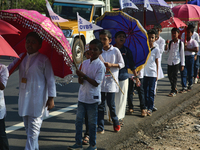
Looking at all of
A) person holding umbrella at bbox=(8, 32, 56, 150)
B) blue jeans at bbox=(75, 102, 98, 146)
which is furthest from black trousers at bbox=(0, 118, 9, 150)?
blue jeans at bbox=(75, 102, 98, 146)

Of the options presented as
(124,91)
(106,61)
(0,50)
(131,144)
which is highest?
(0,50)

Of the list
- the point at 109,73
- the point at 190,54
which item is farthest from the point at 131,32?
the point at 190,54

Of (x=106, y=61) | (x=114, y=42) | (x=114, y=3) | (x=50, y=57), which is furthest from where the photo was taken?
(x=114, y=3)

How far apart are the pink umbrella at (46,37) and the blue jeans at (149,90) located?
10.3 feet

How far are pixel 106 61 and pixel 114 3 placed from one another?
1889 inches

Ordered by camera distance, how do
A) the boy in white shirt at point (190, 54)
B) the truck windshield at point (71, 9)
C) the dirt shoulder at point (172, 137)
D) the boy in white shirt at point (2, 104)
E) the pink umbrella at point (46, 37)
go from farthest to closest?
1. the truck windshield at point (71, 9)
2. the boy in white shirt at point (190, 54)
3. the dirt shoulder at point (172, 137)
4. the boy in white shirt at point (2, 104)
5. the pink umbrella at point (46, 37)

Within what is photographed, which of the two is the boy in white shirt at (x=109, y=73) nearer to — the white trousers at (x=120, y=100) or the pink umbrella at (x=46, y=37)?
the white trousers at (x=120, y=100)

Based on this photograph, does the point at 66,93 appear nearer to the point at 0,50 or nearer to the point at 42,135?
the point at 42,135

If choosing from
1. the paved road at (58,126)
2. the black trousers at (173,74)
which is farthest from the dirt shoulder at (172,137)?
the black trousers at (173,74)

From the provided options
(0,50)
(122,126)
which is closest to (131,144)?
(122,126)

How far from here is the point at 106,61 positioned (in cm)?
510

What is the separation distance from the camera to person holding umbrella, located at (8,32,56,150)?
12.1 ft

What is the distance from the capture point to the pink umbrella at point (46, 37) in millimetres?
3211

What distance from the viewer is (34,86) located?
369cm
